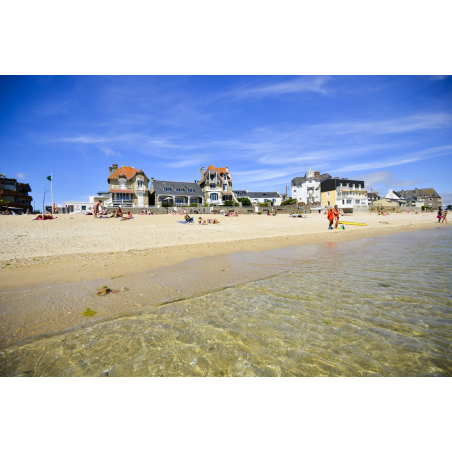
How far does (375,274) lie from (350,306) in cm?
307

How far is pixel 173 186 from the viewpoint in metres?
67.3

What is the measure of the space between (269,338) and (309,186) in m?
94.8

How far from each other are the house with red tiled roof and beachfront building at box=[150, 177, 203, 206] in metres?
2.88

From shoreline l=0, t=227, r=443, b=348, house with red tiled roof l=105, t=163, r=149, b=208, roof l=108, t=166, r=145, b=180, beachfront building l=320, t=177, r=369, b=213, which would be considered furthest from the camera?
beachfront building l=320, t=177, r=369, b=213

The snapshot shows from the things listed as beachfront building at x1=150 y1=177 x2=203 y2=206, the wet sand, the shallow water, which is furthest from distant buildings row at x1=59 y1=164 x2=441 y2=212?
the shallow water

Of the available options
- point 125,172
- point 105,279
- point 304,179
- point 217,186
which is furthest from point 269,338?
point 304,179

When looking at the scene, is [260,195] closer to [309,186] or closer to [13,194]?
[309,186]

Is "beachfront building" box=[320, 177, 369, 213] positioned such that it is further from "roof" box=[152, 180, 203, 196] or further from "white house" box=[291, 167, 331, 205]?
"roof" box=[152, 180, 203, 196]

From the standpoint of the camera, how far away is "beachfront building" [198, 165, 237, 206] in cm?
6875

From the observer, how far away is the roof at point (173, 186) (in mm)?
64875

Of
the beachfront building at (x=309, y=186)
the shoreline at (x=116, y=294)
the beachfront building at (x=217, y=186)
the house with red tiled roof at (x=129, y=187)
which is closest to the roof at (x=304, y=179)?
the beachfront building at (x=309, y=186)

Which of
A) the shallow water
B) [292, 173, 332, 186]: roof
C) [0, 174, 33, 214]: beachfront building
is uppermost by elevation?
[292, 173, 332, 186]: roof
